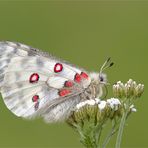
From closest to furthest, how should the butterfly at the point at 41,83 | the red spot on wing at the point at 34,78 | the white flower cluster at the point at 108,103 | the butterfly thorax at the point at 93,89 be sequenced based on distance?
the white flower cluster at the point at 108,103
the butterfly thorax at the point at 93,89
the butterfly at the point at 41,83
the red spot on wing at the point at 34,78

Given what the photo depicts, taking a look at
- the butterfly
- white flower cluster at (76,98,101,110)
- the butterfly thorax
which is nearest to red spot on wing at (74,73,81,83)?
the butterfly

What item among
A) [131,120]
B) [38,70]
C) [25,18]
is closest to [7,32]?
[25,18]

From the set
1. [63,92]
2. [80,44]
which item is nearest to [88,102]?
[63,92]

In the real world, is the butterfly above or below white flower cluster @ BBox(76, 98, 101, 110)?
above

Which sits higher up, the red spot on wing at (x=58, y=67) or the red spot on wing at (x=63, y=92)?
the red spot on wing at (x=58, y=67)

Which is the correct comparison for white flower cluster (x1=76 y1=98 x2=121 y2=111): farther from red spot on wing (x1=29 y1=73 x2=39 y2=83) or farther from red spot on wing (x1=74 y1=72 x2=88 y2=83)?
red spot on wing (x1=29 y1=73 x2=39 y2=83)

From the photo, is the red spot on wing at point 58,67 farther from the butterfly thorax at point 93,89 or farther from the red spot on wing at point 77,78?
the butterfly thorax at point 93,89

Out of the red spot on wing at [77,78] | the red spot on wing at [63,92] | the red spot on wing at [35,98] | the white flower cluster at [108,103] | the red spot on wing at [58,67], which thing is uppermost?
the red spot on wing at [58,67]

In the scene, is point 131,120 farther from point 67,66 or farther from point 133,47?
point 67,66

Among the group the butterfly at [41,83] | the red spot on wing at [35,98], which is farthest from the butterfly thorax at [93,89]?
the red spot on wing at [35,98]
